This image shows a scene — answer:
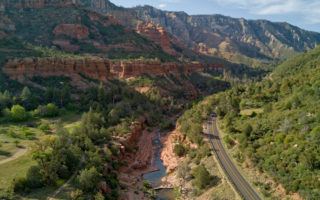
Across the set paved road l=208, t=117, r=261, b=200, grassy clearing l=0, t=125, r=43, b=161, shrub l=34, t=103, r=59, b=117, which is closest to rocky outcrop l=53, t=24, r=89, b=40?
shrub l=34, t=103, r=59, b=117

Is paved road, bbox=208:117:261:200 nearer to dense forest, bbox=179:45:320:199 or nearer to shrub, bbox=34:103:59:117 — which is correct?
dense forest, bbox=179:45:320:199

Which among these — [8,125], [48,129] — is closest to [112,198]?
[48,129]

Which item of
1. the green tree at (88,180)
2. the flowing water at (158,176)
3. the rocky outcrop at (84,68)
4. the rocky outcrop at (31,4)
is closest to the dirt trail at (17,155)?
the green tree at (88,180)

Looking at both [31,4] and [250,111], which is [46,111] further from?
[31,4]

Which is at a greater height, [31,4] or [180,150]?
[31,4]

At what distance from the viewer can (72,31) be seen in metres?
161

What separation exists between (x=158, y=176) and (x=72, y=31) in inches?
4145

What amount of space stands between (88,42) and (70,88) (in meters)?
56.4

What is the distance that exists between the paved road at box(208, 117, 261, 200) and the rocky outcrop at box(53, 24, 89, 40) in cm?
9766

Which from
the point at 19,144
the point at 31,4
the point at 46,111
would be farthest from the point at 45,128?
the point at 31,4

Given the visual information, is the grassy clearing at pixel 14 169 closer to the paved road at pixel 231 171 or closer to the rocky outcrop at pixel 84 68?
the paved road at pixel 231 171

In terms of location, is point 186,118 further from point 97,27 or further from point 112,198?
point 97,27

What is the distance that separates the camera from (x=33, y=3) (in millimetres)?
170750

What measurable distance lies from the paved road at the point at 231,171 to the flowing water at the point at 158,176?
9.39 m
